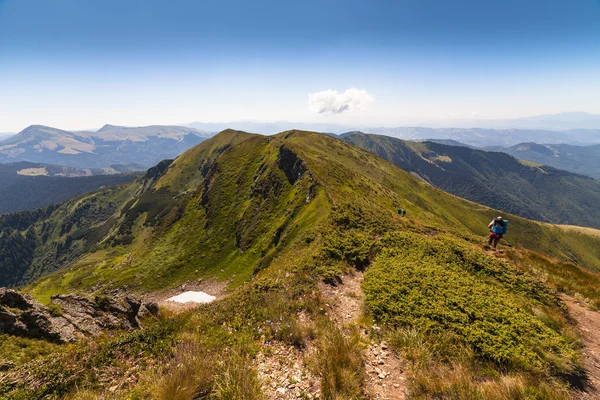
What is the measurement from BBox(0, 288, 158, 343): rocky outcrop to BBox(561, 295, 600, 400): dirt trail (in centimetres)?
2020

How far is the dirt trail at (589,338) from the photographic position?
324 inches

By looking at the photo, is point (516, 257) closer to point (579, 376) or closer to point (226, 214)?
point (579, 376)

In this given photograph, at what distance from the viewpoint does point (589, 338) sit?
11.2 m

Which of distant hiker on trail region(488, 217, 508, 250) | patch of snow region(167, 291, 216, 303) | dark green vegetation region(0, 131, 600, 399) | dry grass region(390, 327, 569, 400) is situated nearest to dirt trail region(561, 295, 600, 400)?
dark green vegetation region(0, 131, 600, 399)

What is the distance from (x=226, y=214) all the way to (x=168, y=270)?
29.9 meters

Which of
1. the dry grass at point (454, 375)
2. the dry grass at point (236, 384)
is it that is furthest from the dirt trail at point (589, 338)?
the dry grass at point (236, 384)

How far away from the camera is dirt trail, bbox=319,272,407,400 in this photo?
731 centimetres

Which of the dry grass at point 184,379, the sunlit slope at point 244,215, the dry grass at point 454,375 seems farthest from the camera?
the sunlit slope at point 244,215

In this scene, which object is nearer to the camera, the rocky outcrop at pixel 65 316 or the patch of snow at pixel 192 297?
the rocky outcrop at pixel 65 316

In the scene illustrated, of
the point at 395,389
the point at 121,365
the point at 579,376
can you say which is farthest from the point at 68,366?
the point at 579,376

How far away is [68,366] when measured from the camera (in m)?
7.64

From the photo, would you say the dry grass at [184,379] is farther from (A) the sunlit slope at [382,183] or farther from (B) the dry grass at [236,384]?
(A) the sunlit slope at [382,183]

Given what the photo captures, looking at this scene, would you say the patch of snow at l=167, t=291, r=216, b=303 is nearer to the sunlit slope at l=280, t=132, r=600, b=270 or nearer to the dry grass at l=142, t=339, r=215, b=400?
the sunlit slope at l=280, t=132, r=600, b=270

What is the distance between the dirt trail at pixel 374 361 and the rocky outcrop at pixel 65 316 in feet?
38.3
